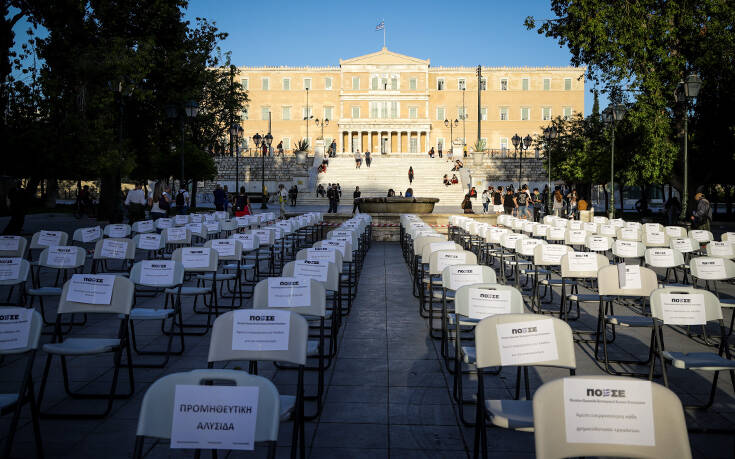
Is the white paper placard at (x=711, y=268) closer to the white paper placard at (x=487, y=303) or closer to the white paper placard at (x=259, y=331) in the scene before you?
the white paper placard at (x=487, y=303)

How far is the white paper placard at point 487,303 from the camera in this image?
13.8ft

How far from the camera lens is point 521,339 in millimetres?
3197

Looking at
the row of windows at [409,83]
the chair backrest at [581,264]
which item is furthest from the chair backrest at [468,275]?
the row of windows at [409,83]

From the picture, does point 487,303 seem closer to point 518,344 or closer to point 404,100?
point 518,344

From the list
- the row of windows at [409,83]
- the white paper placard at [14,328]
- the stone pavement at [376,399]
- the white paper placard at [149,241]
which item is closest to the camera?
the white paper placard at [14,328]

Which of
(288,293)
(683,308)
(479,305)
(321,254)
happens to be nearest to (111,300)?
(288,293)

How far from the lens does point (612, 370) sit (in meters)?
5.18

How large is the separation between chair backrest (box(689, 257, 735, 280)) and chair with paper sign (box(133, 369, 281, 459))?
5424 mm

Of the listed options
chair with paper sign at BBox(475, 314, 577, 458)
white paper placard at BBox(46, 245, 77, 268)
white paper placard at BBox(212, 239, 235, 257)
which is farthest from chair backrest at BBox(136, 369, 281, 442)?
white paper placard at BBox(212, 239, 235, 257)

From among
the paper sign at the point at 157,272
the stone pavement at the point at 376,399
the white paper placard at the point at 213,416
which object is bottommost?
the stone pavement at the point at 376,399

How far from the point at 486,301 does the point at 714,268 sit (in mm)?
3336

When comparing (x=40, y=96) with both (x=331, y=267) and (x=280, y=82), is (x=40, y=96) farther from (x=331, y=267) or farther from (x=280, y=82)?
(x=280, y=82)

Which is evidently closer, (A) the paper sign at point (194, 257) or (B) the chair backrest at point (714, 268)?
(B) the chair backrest at point (714, 268)

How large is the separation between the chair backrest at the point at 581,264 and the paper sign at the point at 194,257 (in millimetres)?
3862
